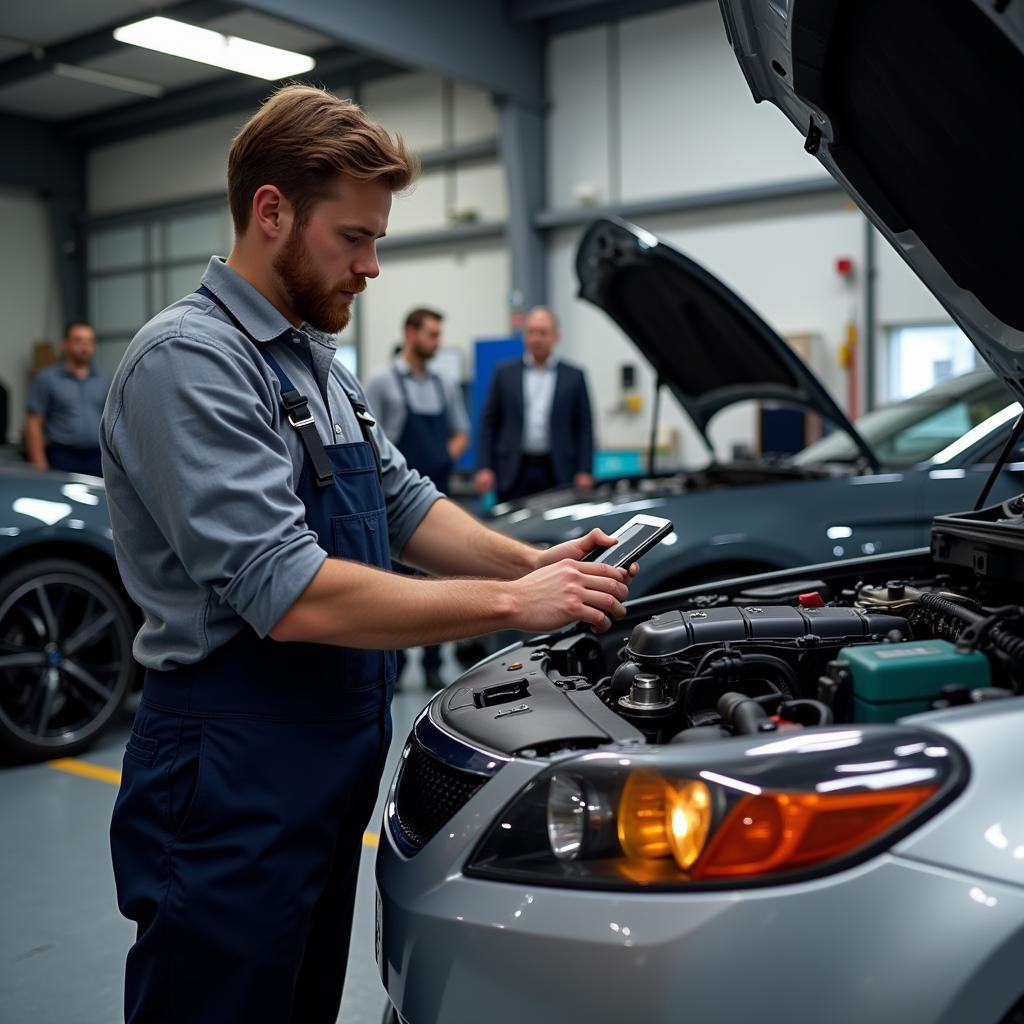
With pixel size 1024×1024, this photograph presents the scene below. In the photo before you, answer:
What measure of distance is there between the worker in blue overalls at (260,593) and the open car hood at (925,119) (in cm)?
60

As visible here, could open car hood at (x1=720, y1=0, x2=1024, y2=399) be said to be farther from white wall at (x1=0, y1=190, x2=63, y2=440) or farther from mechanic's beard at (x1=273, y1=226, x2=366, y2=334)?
white wall at (x1=0, y1=190, x2=63, y2=440)

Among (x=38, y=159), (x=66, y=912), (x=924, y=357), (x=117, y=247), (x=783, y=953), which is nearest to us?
(x=783, y=953)

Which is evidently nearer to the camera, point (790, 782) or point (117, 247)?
point (790, 782)

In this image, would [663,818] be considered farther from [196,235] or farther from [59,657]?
[196,235]

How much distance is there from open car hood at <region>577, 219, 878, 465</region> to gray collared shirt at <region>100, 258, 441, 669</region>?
7.01 ft

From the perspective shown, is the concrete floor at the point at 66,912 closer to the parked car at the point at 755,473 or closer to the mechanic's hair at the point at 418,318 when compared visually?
the parked car at the point at 755,473

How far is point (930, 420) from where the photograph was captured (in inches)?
157

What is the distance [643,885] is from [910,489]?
2.76 m

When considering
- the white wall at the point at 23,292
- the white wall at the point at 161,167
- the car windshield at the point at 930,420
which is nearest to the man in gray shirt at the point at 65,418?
the car windshield at the point at 930,420

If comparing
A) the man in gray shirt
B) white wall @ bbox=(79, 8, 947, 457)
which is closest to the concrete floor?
the man in gray shirt

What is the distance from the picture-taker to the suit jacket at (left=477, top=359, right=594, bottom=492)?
5789 millimetres

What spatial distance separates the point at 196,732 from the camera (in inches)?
55.8

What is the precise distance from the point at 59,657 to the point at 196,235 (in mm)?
10801

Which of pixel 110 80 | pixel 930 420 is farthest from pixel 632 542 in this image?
pixel 110 80
